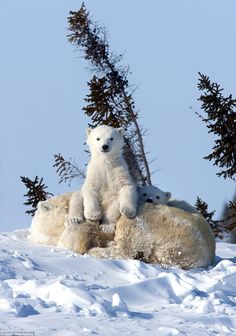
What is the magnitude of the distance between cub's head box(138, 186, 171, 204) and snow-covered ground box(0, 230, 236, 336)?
191cm

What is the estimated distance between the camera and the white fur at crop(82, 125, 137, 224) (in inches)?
421

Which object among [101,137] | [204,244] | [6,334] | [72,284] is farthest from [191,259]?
[6,334]

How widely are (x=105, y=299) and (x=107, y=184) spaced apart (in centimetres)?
437

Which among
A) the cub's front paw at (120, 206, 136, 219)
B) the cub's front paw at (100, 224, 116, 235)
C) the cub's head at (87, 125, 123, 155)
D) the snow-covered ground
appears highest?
the cub's head at (87, 125, 123, 155)

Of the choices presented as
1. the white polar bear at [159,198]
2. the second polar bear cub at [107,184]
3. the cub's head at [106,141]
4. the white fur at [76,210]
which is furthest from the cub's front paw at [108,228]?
the cub's head at [106,141]

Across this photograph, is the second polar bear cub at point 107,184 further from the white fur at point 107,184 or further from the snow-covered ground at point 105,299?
the snow-covered ground at point 105,299

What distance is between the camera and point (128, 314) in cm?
621

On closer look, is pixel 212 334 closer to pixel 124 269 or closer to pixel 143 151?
pixel 124 269

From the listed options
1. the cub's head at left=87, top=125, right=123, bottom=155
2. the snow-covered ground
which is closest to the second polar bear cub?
the cub's head at left=87, top=125, right=123, bottom=155

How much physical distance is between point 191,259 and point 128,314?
4.22 meters

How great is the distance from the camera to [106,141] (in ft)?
36.4

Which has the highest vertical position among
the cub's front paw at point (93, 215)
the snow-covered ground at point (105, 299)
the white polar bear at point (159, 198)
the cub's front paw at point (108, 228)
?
the white polar bear at point (159, 198)

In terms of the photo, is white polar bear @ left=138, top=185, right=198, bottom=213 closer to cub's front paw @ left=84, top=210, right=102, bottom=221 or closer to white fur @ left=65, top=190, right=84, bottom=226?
cub's front paw @ left=84, top=210, right=102, bottom=221

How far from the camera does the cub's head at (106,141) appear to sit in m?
11.1
